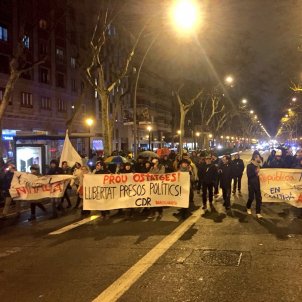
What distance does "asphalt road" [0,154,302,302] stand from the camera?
6238 mm

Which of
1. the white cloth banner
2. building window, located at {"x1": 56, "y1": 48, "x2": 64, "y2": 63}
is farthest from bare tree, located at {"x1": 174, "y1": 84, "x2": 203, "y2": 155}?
the white cloth banner

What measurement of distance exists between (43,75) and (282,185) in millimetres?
37538

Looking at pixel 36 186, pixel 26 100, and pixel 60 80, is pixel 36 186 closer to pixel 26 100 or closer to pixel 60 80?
pixel 26 100

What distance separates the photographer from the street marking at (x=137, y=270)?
6121mm

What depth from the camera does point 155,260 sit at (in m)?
7.95

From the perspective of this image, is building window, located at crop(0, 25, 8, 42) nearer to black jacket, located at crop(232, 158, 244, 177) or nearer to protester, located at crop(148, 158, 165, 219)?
black jacket, located at crop(232, 158, 244, 177)

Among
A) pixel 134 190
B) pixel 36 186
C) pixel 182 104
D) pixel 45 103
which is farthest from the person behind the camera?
pixel 45 103

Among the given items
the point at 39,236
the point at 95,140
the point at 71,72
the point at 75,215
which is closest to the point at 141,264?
the point at 39,236

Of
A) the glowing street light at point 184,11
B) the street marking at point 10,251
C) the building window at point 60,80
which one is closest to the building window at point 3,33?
the building window at point 60,80

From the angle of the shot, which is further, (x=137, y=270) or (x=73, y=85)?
(x=73, y=85)

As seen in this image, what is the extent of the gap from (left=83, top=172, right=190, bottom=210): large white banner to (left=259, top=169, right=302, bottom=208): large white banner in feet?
7.47

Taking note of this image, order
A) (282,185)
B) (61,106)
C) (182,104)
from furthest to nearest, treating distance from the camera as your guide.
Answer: (61,106) < (182,104) < (282,185)

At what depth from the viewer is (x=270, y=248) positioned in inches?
342

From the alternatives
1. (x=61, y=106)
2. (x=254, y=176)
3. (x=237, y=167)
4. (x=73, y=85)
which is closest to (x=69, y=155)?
(x=237, y=167)
